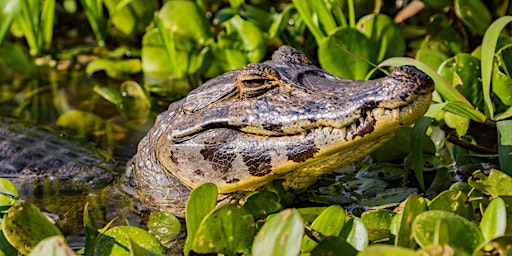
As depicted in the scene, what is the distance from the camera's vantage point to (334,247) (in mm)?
2846

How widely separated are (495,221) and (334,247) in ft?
1.84

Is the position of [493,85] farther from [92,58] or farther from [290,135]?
[92,58]

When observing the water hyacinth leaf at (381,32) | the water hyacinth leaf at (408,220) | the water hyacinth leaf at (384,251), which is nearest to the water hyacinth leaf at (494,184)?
the water hyacinth leaf at (408,220)

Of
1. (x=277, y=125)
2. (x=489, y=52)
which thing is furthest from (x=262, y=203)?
(x=489, y=52)

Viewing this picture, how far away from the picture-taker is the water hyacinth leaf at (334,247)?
9.32 feet

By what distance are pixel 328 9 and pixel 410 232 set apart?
246cm

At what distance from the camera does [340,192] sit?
3992 mm

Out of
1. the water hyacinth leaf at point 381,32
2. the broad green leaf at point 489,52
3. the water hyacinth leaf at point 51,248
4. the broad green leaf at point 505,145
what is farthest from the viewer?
the water hyacinth leaf at point 381,32

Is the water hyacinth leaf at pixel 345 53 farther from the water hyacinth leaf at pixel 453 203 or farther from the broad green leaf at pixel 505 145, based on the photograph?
the water hyacinth leaf at pixel 453 203

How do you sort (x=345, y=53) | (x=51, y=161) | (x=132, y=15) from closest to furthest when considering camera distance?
1. (x=51, y=161)
2. (x=345, y=53)
3. (x=132, y=15)

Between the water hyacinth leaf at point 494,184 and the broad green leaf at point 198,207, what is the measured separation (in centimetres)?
110

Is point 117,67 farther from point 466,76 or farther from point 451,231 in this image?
point 451,231

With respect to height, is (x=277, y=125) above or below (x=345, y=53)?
above

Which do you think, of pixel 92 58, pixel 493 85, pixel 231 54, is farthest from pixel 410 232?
pixel 92 58
